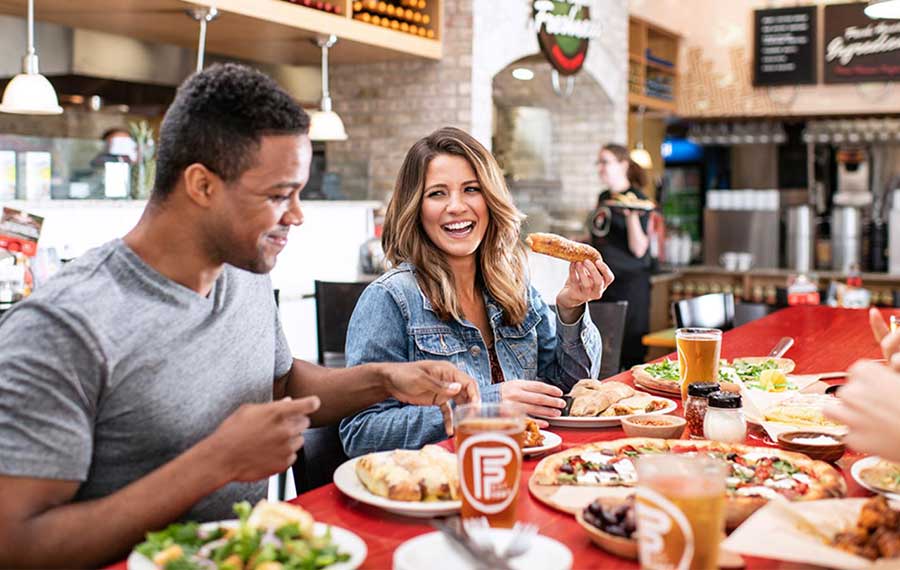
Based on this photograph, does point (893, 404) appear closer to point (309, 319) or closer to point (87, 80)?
point (309, 319)

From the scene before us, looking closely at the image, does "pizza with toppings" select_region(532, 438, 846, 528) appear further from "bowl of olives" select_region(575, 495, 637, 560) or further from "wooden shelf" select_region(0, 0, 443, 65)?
"wooden shelf" select_region(0, 0, 443, 65)

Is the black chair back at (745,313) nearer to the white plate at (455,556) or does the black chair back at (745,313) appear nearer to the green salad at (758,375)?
the green salad at (758,375)

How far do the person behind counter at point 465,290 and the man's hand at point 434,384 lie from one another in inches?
22.2

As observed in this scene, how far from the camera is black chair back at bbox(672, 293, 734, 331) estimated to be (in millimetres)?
4281

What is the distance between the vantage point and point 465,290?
9.41ft

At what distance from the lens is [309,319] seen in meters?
6.03

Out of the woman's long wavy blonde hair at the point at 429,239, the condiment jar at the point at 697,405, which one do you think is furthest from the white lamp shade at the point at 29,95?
the condiment jar at the point at 697,405

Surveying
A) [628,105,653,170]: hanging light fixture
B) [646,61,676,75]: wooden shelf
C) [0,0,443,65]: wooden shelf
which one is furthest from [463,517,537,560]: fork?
[646,61,676,75]: wooden shelf

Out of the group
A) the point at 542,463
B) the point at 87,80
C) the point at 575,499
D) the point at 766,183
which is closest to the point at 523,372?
the point at 542,463

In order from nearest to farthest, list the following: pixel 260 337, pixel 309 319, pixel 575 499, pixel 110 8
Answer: pixel 575 499 → pixel 260 337 → pixel 110 8 → pixel 309 319

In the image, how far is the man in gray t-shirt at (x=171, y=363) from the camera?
4.71ft

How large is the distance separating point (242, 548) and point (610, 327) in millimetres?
2572

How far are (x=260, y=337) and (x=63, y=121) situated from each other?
772 cm

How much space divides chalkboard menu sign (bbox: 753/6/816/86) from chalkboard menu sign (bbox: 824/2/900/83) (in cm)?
16
